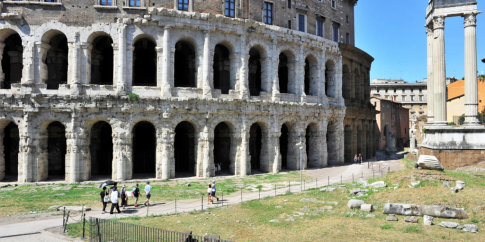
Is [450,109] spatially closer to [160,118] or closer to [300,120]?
[300,120]

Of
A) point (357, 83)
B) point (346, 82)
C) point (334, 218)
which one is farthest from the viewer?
point (357, 83)

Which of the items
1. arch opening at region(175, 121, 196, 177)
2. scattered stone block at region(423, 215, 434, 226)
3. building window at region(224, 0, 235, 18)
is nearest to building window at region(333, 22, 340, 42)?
building window at region(224, 0, 235, 18)

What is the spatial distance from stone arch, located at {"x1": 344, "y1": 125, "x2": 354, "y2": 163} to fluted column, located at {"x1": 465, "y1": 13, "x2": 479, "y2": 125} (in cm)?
1388

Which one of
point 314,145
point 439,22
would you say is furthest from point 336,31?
point 314,145

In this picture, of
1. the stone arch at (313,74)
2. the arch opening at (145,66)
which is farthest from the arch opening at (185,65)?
the stone arch at (313,74)

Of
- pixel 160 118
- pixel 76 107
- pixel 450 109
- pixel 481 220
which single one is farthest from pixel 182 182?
pixel 450 109

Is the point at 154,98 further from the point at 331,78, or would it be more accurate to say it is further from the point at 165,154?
the point at 331,78

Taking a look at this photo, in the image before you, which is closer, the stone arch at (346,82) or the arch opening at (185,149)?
the arch opening at (185,149)

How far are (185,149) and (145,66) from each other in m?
8.70

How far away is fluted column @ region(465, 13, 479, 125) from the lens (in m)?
25.7

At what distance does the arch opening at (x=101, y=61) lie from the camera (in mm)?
27266

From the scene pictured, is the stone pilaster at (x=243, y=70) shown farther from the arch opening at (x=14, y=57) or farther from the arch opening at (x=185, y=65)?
the arch opening at (x=14, y=57)

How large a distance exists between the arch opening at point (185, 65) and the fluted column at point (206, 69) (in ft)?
6.31

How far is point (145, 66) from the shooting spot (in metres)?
30.1
